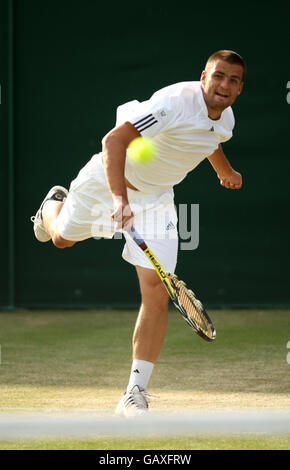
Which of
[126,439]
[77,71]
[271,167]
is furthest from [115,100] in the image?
[126,439]

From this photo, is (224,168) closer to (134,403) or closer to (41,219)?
(41,219)

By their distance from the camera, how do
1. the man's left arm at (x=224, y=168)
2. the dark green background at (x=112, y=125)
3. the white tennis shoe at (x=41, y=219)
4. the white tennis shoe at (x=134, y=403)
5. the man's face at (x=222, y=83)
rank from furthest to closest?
the dark green background at (x=112, y=125)
the white tennis shoe at (x=41, y=219)
the man's left arm at (x=224, y=168)
the man's face at (x=222, y=83)
the white tennis shoe at (x=134, y=403)

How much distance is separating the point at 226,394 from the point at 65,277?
114 inches

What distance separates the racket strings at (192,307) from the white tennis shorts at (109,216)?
24 cm

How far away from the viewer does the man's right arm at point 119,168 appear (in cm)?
296

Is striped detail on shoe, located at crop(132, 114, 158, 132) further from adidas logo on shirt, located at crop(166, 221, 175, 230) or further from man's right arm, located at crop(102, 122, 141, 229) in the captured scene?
adidas logo on shirt, located at crop(166, 221, 175, 230)

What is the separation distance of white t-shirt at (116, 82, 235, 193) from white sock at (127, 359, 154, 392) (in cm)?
71

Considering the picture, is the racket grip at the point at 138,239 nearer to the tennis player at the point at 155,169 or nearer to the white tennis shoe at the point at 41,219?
the tennis player at the point at 155,169

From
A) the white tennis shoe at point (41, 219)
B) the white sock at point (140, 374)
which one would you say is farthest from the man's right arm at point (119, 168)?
the white tennis shoe at point (41, 219)

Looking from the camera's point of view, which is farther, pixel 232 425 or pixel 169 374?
pixel 169 374

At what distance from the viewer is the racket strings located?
2910 mm

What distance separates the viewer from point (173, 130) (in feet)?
10.6

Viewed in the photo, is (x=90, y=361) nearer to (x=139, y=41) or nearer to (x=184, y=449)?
(x=184, y=449)

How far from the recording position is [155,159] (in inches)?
131
